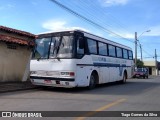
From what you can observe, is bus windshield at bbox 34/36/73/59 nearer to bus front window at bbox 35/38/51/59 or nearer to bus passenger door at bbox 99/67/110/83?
bus front window at bbox 35/38/51/59

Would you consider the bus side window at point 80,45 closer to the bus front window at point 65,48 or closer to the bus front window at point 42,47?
the bus front window at point 65,48

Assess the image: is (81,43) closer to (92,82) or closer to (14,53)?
(92,82)

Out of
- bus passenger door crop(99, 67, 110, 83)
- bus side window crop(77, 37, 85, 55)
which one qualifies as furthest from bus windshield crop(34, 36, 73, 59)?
bus passenger door crop(99, 67, 110, 83)

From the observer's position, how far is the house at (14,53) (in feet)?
63.9

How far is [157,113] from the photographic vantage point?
9859 mm

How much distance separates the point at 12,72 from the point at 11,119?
12133mm

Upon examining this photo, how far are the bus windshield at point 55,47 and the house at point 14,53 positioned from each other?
3.48 meters

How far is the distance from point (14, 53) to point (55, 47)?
18.8 feet

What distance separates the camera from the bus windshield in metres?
15.4

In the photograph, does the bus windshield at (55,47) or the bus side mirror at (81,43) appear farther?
the bus side mirror at (81,43)

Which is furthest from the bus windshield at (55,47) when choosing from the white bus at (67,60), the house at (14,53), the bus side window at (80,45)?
the house at (14,53)

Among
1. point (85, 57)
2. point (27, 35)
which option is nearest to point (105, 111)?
point (85, 57)

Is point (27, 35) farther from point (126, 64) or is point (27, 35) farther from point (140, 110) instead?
point (140, 110)

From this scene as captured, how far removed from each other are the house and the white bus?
3729 mm
